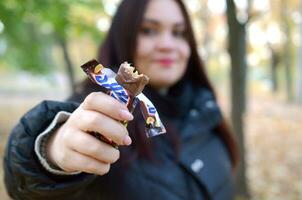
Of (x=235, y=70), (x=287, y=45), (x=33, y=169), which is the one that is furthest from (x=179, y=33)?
(x=287, y=45)

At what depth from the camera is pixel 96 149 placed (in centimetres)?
94

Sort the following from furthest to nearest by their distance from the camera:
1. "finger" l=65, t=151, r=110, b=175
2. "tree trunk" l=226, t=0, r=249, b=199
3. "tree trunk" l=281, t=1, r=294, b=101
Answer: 1. "tree trunk" l=281, t=1, r=294, b=101
2. "tree trunk" l=226, t=0, r=249, b=199
3. "finger" l=65, t=151, r=110, b=175

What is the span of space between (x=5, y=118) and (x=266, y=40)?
1574 centimetres

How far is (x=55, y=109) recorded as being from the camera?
1.25 meters

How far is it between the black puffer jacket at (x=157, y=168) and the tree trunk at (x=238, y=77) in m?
2.02

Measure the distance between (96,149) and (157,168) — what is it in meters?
0.73

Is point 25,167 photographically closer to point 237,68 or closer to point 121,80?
point 121,80

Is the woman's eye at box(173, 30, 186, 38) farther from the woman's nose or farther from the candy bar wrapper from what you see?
the candy bar wrapper

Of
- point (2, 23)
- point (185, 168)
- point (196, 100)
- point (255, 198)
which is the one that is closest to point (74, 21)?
point (2, 23)

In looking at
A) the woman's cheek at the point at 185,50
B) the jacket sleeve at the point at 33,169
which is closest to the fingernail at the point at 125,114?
the jacket sleeve at the point at 33,169

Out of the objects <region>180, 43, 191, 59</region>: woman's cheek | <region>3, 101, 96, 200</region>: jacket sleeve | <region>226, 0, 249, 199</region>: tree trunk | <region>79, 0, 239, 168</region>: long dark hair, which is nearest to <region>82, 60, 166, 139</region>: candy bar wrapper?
<region>3, 101, 96, 200</region>: jacket sleeve

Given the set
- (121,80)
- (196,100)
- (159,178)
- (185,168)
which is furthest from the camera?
(196,100)

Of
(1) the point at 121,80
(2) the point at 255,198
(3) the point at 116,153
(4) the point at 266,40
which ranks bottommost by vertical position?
(4) the point at 266,40

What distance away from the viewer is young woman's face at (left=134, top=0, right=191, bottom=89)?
1809mm
